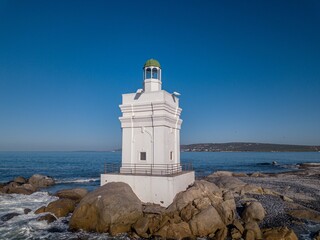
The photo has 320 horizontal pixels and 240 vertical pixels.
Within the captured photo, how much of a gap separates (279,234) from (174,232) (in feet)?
15.8

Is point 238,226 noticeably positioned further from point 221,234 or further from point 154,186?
point 154,186

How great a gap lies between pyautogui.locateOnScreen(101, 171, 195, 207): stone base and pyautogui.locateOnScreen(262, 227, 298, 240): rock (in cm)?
554

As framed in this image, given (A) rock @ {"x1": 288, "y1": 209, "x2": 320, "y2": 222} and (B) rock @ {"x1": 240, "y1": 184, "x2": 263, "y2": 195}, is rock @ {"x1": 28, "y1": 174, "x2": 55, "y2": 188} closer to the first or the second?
(B) rock @ {"x1": 240, "y1": 184, "x2": 263, "y2": 195}

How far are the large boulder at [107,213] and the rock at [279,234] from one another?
637 centimetres

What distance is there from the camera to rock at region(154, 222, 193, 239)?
43.3 ft

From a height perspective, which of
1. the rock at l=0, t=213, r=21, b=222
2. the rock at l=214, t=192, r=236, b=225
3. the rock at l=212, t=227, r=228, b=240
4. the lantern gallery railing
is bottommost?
the rock at l=0, t=213, r=21, b=222

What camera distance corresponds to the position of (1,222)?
16.6m

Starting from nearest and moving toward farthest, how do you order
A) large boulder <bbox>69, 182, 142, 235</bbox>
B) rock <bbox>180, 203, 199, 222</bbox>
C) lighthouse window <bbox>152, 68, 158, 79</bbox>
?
large boulder <bbox>69, 182, 142, 235</bbox>, rock <bbox>180, 203, 199, 222</bbox>, lighthouse window <bbox>152, 68, 158, 79</bbox>

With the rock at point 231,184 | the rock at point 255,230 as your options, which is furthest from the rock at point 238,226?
the rock at point 231,184

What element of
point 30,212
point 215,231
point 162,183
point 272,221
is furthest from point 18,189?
point 272,221

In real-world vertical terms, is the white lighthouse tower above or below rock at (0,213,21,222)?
above

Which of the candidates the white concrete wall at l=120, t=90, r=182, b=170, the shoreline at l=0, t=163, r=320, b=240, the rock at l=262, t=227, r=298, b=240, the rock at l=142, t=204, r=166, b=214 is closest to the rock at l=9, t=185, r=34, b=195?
the shoreline at l=0, t=163, r=320, b=240

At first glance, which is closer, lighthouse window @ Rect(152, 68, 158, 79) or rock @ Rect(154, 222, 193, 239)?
rock @ Rect(154, 222, 193, 239)

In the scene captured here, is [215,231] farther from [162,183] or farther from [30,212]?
[30,212]
